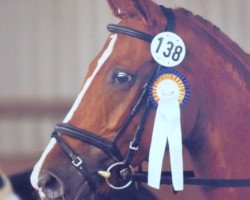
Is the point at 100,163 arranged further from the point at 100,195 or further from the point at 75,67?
the point at 75,67

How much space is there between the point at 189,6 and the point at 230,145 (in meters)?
0.79

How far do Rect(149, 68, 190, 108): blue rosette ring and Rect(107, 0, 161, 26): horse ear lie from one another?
0.14 m

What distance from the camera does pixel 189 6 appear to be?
2.06 meters

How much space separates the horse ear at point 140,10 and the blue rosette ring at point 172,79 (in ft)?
0.45

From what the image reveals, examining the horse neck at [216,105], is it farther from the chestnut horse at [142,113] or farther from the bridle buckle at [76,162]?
the bridle buckle at [76,162]

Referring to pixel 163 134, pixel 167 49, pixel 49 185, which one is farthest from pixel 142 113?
pixel 49 185

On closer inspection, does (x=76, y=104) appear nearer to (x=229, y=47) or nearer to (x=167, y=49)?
(x=167, y=49)

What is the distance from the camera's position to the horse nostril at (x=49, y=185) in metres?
1.35

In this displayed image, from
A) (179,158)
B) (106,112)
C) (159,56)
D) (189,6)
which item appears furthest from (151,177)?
(189,6)

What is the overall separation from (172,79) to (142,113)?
12cm

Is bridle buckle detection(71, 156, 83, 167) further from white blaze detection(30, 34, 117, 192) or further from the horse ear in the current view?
the horse ear

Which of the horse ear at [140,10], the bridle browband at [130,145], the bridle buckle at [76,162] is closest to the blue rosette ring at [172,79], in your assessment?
the bridle browband at [130,145]

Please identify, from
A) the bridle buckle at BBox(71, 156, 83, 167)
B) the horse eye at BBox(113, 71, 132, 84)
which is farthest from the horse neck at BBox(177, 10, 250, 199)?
the bridle buckle at BBox(71, 156, 83, 167)

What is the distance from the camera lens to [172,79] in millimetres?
1408
